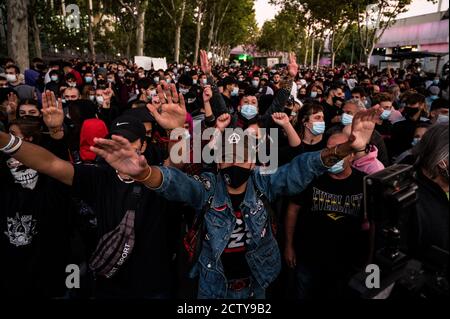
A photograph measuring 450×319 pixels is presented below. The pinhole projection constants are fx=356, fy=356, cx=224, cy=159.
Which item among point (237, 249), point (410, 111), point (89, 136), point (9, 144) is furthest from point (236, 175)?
point (410, 111)

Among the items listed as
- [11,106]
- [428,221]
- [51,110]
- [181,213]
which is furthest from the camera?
[11,106]

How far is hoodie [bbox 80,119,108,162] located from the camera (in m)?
3.80

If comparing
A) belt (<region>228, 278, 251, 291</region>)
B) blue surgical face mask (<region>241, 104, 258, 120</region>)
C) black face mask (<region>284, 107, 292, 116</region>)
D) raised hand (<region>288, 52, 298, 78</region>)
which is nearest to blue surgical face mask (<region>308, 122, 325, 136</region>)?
blue surgical face mask (<region>241, 104, 258, 120</region>)

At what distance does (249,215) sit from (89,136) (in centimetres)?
238

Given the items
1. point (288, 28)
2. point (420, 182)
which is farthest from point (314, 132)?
point (288, 28)

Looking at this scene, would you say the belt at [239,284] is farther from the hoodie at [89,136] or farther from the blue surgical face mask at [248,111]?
the blue surgical face mask at [248,111]

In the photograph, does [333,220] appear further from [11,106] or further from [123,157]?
[11,106]

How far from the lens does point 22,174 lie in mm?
2428

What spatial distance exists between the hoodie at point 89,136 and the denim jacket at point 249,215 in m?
1.91

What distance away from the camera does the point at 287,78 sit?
5254 millimetres

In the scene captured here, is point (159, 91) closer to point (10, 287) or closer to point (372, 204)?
point (10, 287)

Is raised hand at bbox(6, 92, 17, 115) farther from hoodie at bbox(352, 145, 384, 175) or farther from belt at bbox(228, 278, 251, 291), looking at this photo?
hoodie at bbox(352, 145, 384, 175)

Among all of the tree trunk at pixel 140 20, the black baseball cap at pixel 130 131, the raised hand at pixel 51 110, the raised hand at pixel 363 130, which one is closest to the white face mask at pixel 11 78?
the raised hand at pixel 51 110

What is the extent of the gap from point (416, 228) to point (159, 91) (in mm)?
1990
